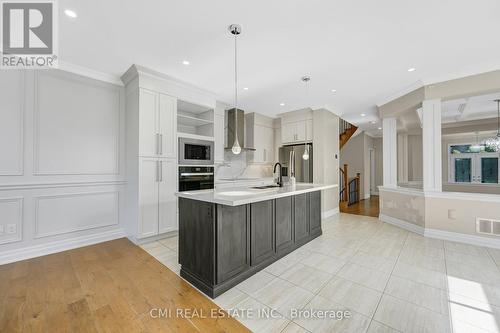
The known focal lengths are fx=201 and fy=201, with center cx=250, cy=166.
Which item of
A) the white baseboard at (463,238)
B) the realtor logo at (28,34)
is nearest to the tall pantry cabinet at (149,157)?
the realtor logo at (28,34)

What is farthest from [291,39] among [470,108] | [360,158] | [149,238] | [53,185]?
[360,158]

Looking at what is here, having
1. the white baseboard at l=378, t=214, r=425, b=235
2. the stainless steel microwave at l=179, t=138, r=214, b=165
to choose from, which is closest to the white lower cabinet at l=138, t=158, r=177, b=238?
the stainless steel microwave at l=179, t=138, r=214, b=165

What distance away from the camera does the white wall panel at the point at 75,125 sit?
9.16 feet

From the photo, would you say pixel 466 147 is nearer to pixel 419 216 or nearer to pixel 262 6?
pixel 419 216

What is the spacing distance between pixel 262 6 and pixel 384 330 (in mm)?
2852

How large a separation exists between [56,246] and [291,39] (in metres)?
4.21

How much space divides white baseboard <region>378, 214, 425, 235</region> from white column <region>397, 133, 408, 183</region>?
4205mm

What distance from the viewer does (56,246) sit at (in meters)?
2.86

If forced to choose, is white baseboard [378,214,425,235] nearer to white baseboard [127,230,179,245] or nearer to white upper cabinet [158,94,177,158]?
white baseboard [127,230,179,245]

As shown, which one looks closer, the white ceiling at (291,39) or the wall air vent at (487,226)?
the white ceiling at (291,39)

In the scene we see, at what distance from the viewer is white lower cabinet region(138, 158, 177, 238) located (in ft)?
10.2

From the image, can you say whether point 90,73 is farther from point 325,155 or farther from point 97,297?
point 325,155

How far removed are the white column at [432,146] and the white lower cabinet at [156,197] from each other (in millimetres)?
4413

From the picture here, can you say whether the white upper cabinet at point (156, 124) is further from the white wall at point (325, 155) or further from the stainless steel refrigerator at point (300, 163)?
the white wall at point (325, 155)
